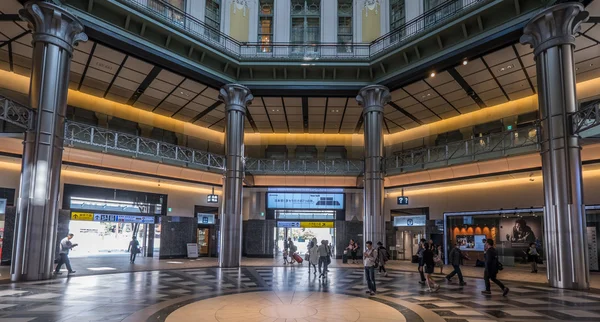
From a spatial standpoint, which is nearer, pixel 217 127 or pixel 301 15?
pixel 301 15

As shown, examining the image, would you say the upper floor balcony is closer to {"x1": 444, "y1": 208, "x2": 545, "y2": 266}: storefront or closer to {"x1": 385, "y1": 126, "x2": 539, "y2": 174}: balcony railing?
{"x1": 385, "y1": 126, "x2": 539, "y2": 174}: balcony railing

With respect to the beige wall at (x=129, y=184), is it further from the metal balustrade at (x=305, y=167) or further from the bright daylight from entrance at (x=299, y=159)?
the metal balustrade at (x=305, y=167)

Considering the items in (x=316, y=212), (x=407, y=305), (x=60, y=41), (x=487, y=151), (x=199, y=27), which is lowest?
(x=407, y=305)

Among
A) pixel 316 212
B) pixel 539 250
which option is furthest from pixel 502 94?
pixel 316 212

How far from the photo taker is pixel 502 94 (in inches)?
856

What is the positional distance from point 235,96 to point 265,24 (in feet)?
16.9

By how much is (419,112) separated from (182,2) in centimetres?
1501

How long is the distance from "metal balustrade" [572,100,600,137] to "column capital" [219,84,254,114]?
14588 millimetres

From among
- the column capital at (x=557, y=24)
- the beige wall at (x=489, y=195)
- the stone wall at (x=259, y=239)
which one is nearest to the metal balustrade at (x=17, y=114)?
the stone wall at (x=259, y=239)

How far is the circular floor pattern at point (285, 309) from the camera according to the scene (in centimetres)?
811

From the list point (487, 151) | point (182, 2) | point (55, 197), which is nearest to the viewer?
point (55, 197)

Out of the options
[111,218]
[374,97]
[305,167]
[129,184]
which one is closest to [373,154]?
[374,97]

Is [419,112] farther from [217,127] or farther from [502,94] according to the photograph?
[217,127]

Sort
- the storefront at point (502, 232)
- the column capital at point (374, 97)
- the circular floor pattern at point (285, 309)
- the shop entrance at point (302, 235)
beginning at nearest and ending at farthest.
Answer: the circular floor pattern at point (285, 309), the storefront at point (502, 232), the column capital at point (374, 97), the shop entrance at point (302, 235)
